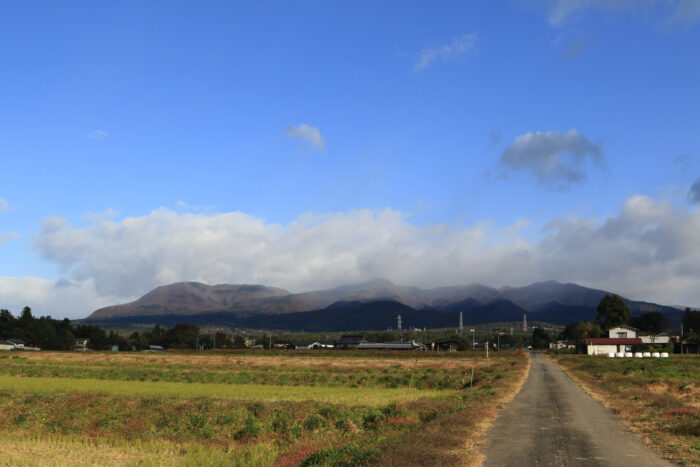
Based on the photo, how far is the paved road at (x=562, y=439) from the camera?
52.6 feet

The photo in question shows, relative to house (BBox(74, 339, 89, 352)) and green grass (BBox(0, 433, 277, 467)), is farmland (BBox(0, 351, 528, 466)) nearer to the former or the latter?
green grass (BBox(0, 433, 277, 467))

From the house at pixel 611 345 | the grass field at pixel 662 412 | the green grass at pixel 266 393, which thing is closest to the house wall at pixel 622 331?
the house at pixel 611 345

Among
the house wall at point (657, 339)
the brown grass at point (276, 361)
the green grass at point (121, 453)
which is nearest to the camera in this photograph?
the green grass at point (121, 453)

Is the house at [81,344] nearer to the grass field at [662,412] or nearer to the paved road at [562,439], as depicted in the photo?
the grass field at [662,412]

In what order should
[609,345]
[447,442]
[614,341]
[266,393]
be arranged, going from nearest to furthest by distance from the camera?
1. [447,442]
2. [266,393]
3. [609,345]
4. [614,341]

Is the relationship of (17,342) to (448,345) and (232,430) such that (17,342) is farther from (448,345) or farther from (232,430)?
(232,430)

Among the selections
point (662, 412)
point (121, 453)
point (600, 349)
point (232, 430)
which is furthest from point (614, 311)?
point (121, 453)

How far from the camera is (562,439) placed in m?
19.4

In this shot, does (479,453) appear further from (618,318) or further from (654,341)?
(618,318)

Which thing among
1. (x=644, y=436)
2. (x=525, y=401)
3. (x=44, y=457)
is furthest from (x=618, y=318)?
(x=44, y=457)

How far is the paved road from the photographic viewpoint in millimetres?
16047

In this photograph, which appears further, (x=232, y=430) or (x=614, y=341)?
(x=614, y=341)

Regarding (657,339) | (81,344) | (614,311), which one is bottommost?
(81,344)

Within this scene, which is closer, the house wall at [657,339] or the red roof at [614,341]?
the red roof at [614,341]
